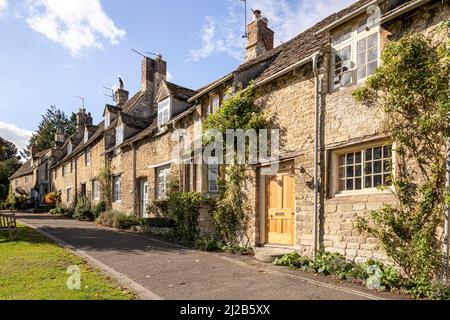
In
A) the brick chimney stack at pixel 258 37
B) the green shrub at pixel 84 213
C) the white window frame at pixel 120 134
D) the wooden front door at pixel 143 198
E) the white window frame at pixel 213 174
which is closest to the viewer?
the white window frame at pixel 213 174

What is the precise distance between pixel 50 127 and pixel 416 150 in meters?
62.6

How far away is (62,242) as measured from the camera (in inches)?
474

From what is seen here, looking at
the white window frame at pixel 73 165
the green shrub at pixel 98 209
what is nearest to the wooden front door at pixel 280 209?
the green shrub at pixel 98 209

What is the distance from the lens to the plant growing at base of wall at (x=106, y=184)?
73.5 ft

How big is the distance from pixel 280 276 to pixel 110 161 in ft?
57.3

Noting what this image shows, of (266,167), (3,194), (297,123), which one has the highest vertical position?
(297,123)

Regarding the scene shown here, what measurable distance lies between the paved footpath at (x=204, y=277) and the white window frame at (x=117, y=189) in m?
10.0

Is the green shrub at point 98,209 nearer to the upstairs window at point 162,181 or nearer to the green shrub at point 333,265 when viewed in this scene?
the upstairs window at point 162,181

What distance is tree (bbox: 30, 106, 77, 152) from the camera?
57.8 m

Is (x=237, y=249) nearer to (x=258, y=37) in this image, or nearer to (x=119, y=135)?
(x=258, y=37)

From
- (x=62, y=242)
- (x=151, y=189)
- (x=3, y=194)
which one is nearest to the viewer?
(x=62, y=242)

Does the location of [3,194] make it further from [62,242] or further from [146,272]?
[146,272]

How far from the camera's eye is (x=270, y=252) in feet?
31.7
